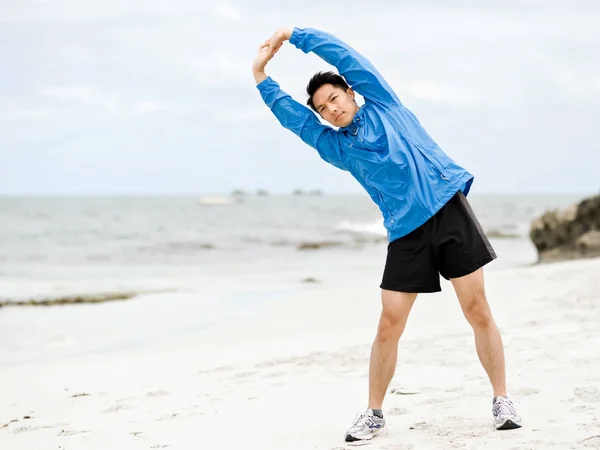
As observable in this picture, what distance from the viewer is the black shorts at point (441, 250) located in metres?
3.47

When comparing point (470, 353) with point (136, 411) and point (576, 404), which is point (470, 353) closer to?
point (576, 404)

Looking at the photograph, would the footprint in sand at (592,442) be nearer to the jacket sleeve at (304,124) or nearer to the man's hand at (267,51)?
the jacket sleeve at (304,124)

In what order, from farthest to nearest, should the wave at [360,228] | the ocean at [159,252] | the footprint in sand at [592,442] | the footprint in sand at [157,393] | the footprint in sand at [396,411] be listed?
the wave at [360,228] < the ocean at [159,252] < the footprint in sand at [157,393] < the footprint in sand at [396,411] < the footprint in sand at [592,442]

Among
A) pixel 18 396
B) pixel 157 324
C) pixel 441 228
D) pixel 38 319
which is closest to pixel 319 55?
pixel 441 228

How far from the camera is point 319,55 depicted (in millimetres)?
3693

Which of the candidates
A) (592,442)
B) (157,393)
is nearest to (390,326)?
(592,442)

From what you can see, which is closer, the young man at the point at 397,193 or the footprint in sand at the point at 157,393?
the young man at the point at 397,193

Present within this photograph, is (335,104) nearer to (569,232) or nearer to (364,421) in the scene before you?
(364,421)

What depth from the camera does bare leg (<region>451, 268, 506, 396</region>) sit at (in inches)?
137

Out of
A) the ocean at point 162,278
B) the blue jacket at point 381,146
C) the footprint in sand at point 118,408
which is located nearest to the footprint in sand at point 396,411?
the blue jacket at point 381,146

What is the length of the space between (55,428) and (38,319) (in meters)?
5.55

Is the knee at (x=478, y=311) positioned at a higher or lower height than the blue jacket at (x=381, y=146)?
lower

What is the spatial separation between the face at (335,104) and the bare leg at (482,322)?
37.4 inches

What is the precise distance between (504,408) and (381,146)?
1.38 meters
